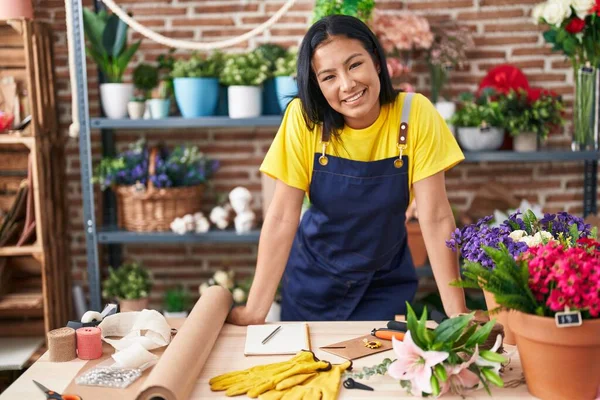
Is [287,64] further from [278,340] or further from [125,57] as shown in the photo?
[278,340]

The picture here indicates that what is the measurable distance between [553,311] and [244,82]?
7.62 ft

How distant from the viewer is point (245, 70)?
11.2 ft

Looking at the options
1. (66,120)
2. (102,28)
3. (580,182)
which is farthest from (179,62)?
(580,182)

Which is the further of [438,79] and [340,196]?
[438,79]

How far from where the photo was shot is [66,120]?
3.90m

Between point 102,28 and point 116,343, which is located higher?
point 102,28

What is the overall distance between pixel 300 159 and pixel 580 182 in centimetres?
233

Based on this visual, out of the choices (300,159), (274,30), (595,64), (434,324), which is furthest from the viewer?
(274,30)

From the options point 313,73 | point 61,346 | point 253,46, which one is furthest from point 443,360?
point 253,46

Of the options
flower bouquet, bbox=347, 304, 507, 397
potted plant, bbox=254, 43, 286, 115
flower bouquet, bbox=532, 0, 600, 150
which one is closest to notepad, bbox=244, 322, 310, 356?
flower bouquet, bbox=347, 304, 507, 397

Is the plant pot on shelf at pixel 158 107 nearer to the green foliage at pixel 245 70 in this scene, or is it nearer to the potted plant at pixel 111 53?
the potted plant at pixel 111 53

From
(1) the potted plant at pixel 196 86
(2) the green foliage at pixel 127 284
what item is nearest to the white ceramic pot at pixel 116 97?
(1) the potted plant at pixel 196 86

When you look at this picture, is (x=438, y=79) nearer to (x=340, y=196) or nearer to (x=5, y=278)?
(x=340, y=196)

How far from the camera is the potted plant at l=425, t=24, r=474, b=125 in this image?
3.53m
